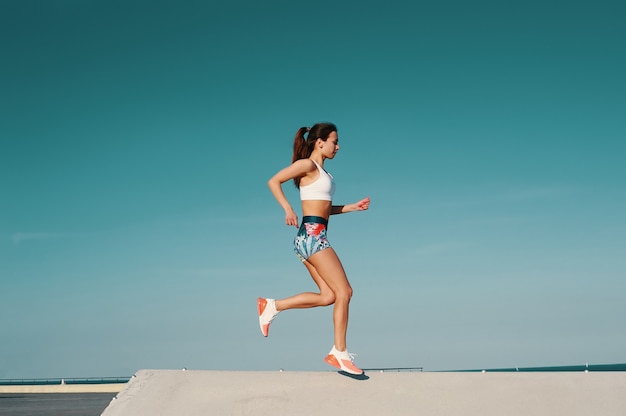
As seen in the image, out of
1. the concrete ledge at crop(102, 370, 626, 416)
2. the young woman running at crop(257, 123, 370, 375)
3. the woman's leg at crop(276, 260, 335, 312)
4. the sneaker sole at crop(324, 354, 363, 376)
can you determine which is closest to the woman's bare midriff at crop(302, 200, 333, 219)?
the young woman running at crop(257, 123, 370, 375)

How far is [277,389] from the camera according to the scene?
209 inches

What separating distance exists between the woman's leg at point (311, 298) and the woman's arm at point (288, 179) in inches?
23.9

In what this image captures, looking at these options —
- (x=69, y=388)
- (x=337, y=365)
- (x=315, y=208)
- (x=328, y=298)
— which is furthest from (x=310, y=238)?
(x=69, y=388)

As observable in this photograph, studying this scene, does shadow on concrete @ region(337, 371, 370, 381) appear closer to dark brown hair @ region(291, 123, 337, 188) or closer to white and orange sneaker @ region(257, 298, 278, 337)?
white and orange sneaker @ region(257, 298, 278, 337)

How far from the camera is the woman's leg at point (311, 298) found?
6.09 m

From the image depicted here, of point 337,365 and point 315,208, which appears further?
point 315,208

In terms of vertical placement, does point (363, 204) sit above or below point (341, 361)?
above

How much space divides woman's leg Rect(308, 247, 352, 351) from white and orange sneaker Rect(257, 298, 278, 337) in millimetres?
719

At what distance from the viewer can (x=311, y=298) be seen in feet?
20.2

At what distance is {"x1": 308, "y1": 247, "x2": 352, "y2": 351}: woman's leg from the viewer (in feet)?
19.5

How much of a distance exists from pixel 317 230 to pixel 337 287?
586 millimetres

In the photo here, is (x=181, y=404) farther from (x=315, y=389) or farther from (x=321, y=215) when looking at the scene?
(x=321, y=215)

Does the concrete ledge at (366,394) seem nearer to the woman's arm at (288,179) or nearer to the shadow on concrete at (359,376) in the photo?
the shadow on concrete at (359,376)

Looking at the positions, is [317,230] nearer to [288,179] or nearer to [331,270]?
[331,270]
